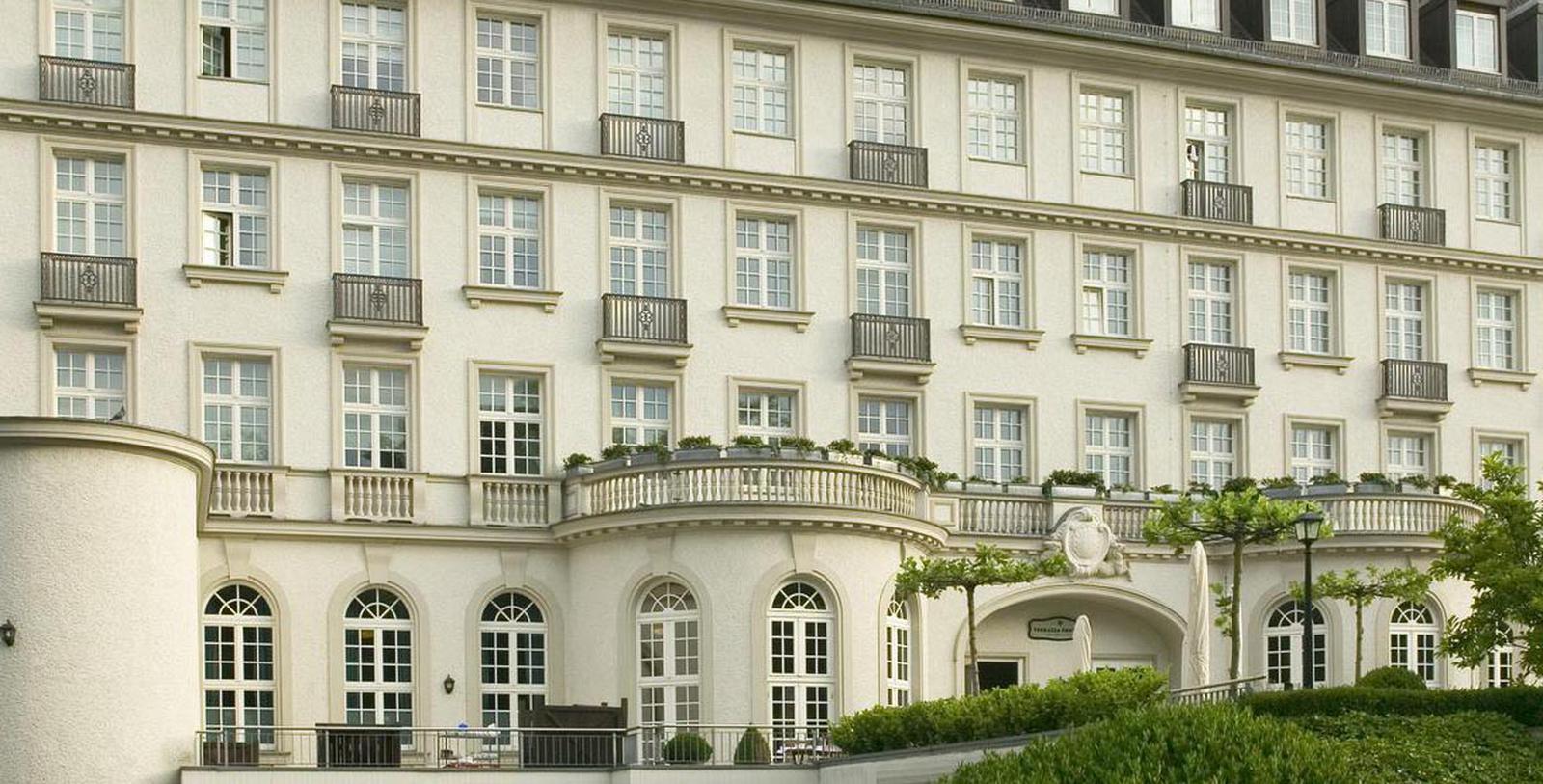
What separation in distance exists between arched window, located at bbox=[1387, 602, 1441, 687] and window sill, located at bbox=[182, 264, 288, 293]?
20295 mm

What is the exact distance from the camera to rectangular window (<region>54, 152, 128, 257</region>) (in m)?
42.8

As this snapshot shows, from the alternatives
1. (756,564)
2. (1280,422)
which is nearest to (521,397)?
(756,564)

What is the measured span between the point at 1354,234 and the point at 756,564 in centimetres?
1582

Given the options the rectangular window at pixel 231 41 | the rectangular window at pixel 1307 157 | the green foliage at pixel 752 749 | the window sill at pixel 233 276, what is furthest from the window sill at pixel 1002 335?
the rectangular window at pixel 231 41

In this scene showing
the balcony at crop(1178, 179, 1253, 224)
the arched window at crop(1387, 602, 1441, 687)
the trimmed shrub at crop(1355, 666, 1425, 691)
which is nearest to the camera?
the trimmed shrub at crop(1355, 666, 1425, 691)

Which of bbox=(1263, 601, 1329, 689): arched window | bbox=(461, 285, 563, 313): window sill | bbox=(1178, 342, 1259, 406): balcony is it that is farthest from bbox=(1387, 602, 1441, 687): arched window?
bbox=(461, 285, 563, 313): window sill

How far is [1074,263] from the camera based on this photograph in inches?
1953

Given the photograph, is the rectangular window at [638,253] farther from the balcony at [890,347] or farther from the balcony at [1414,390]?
the balcony at [1414,390]

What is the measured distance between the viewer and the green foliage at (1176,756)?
2592cm

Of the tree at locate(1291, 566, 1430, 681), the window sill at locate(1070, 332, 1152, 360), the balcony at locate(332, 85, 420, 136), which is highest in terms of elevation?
the balcony at locate(332, 85, 420, 136)

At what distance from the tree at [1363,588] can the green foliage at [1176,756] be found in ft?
59.5

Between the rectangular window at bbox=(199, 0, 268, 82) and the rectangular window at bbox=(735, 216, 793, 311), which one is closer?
the rectangular window at bbox=(199, 0, 268, 82)

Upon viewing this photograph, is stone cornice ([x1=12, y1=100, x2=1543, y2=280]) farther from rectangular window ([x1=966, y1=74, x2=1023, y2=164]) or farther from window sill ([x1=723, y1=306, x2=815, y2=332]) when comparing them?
window sill ([x1=723, y1=306, x2=815, y2=332])

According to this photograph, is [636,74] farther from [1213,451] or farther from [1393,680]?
[1393,680]
